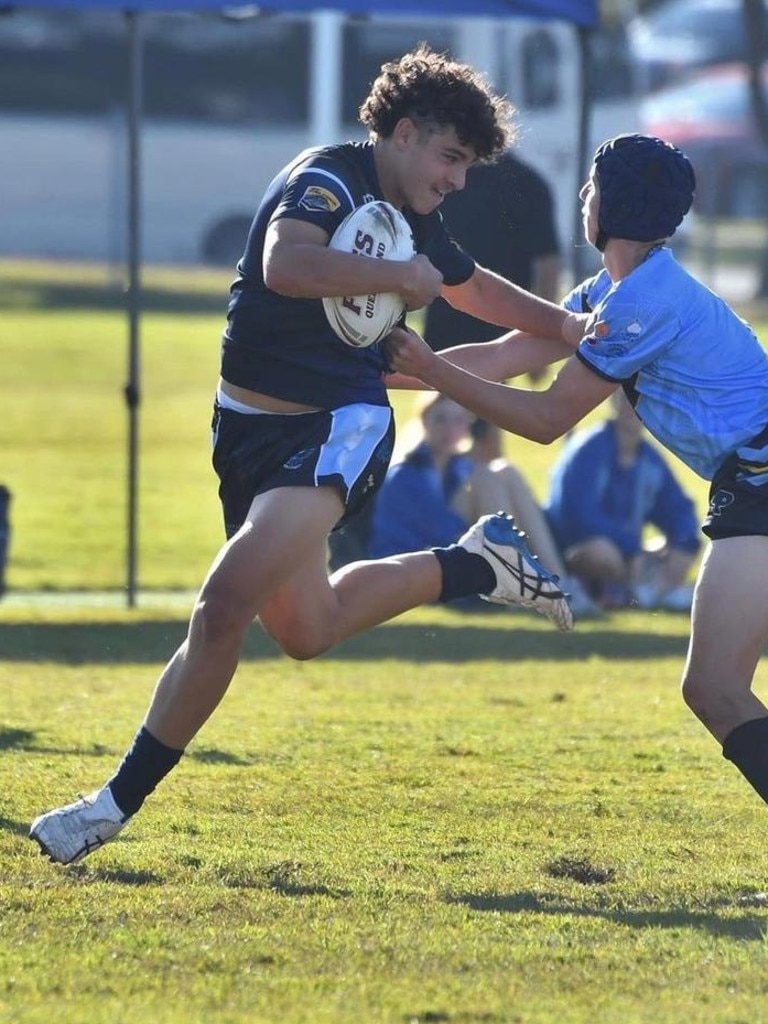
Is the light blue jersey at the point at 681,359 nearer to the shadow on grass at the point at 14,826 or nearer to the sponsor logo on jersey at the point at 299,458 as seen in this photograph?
the sponsor logo on jersey at the point at 299,458

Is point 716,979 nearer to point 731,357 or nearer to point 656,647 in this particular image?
point 731,357

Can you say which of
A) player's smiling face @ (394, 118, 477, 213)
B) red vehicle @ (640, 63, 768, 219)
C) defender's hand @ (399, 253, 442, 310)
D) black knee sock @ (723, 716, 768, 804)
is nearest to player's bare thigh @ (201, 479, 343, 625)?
defender's hand @ (399, 253, 442, 310)

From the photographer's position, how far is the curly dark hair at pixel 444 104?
16.7 feet

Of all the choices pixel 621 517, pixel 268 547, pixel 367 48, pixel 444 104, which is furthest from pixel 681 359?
pixel 367 48

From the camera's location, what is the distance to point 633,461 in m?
10.5

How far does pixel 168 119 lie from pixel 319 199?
2478 centimetres

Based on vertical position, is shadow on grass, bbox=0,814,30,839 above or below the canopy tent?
below

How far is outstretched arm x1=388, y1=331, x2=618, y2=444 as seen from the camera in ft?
15.9

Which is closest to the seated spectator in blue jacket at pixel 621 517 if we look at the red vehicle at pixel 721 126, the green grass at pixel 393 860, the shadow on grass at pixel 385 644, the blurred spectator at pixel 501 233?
the shadow on grass at pixel 385 644

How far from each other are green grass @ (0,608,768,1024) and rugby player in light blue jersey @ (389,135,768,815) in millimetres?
551

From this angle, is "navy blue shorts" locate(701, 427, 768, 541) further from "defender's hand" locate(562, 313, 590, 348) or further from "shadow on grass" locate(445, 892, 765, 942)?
"shadow on grass" locate(445, 892, 765, 942)

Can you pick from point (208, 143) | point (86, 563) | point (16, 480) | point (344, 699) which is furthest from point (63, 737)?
point (208, 143)

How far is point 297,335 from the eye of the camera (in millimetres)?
5102

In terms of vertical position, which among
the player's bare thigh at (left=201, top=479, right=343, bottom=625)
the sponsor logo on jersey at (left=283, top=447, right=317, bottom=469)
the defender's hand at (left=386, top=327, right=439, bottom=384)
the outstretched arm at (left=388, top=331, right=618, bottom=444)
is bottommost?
the player's bare thigh at (left=201, top=479, right=343, bottom=625)
